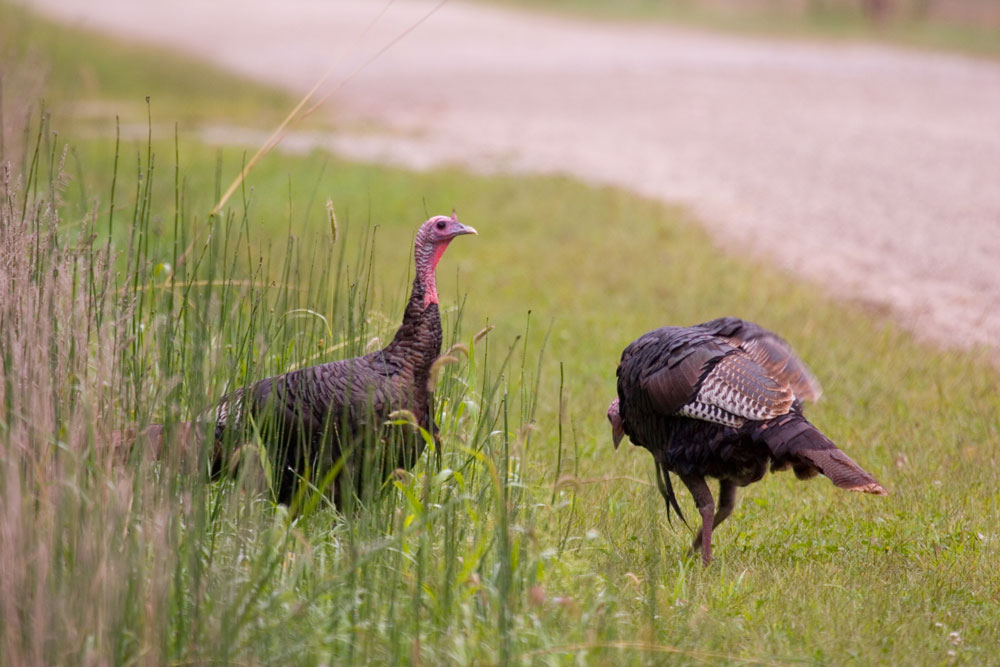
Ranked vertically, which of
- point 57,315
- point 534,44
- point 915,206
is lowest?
point 57,315

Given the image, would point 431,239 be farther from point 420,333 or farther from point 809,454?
point 809,454

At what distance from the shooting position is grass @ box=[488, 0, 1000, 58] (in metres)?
22.3

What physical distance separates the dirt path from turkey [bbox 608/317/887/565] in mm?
2161

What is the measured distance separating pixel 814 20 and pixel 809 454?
2403 centimetres

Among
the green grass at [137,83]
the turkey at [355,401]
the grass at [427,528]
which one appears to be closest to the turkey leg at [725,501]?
the grass at [427,528]

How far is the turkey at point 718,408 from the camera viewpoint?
4.30m

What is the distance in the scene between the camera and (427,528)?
3.64 meters

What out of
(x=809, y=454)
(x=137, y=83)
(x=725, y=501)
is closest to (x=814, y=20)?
(x=137, y=83)

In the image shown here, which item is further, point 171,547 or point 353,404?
point 353,404

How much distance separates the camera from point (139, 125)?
1536 centimetres

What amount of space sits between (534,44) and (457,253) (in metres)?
14.3

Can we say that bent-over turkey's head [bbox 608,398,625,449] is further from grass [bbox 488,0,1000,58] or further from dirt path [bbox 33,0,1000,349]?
grass [bbox 488,0,1000,58]

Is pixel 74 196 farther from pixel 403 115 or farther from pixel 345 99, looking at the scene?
pixel 345 99

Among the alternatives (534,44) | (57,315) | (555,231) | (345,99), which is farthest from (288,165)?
(534,44)
